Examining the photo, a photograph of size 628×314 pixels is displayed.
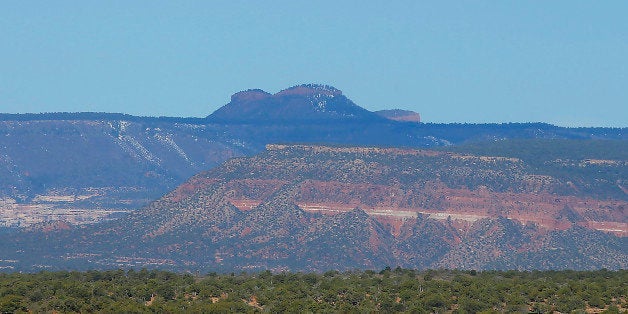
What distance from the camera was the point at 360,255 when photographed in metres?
192

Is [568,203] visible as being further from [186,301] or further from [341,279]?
[186,301]

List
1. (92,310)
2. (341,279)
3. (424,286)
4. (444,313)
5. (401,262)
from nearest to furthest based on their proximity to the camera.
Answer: (92,310)
(444,313)
(424,286)
(341,279)
(401,262)

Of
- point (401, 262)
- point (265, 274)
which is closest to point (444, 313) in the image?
point (265, 274)

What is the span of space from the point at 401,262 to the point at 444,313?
319 ft

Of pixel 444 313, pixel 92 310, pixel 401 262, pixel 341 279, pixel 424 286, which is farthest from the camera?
pixel 401 262

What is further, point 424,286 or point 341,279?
point 341,279

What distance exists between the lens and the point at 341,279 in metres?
111

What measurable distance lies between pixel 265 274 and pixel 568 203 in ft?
285

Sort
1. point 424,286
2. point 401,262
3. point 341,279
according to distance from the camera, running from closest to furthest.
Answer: point 424,286, point 341,279, point 401,262

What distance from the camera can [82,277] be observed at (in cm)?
10744

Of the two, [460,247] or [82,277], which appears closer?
[82,277]

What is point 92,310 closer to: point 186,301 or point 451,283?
point 186,301

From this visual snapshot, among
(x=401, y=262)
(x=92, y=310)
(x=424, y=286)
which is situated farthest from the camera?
(x=401, y=262)

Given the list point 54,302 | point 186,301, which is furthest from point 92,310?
point 186,301
